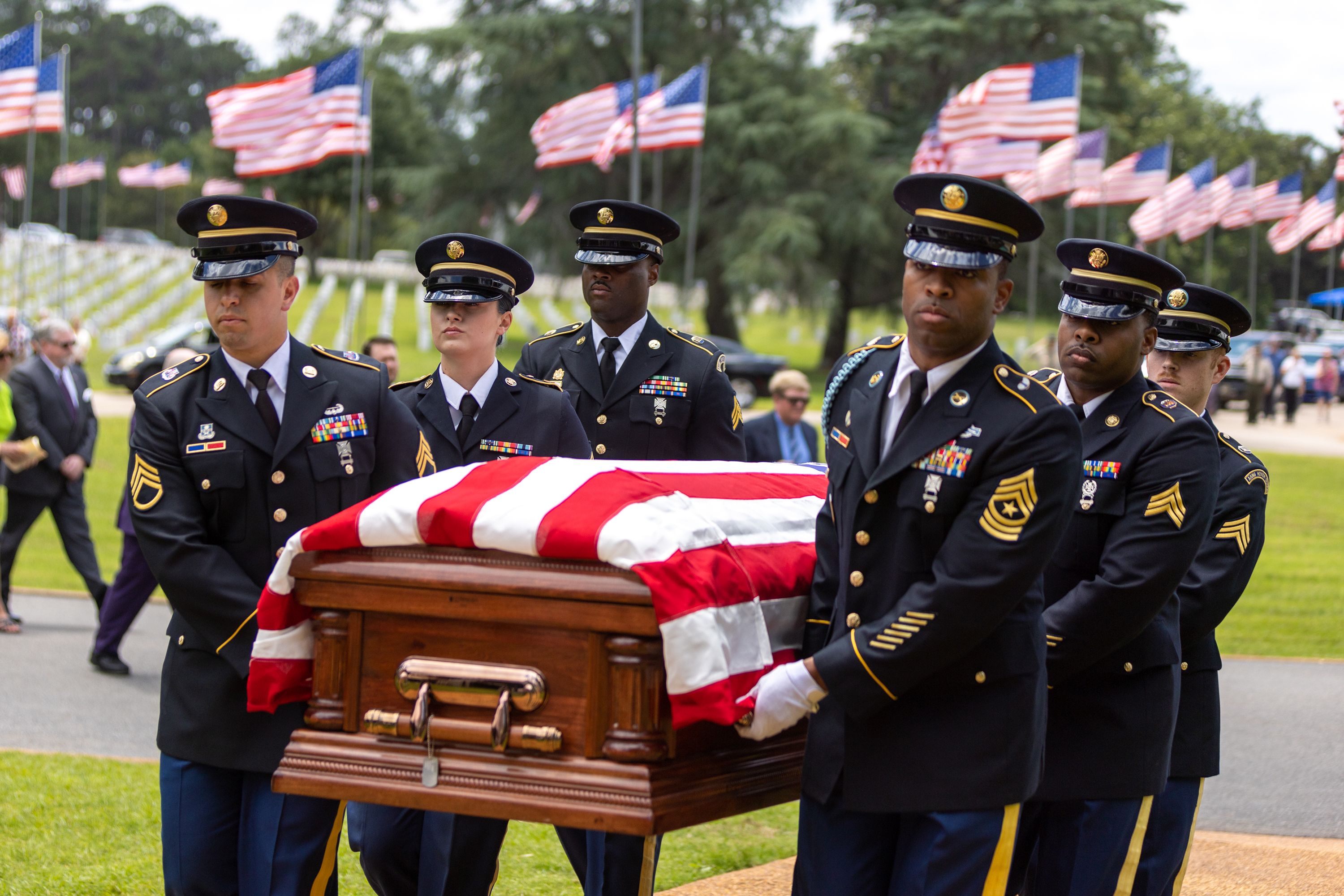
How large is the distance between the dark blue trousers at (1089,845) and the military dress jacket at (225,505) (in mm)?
1867

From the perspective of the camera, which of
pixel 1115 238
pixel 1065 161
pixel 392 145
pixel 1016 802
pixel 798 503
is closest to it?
pixel 1016 802

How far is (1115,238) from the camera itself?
38156 millimetres

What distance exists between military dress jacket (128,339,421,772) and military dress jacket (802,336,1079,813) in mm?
1293

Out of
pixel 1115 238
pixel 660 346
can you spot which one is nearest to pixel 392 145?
pixel 1115 238

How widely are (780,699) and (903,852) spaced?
18.2 inches

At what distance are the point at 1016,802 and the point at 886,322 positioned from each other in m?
43.1

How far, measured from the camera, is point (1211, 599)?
3844mm

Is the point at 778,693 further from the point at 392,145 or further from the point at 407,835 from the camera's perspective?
the point at 392,145

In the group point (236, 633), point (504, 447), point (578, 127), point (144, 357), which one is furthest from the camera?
point (144, 357)

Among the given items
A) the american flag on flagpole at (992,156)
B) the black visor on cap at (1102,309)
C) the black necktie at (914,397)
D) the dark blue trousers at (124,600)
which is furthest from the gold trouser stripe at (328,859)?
the american flag on flagpole at (992,156)

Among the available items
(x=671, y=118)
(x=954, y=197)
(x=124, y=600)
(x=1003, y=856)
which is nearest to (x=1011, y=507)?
(x=954, y=197)

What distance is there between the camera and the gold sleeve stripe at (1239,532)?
395 centimetres

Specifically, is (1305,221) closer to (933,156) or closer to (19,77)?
(933,156)

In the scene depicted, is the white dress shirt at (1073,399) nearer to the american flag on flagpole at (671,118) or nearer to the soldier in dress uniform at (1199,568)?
the soldier in dress uniform at (1199,568)
